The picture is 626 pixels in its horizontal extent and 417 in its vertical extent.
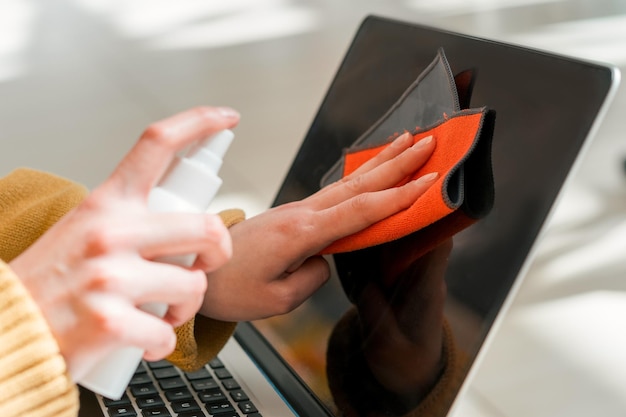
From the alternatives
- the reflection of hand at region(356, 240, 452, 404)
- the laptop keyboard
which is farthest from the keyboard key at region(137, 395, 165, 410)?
the reflection of hand at region(356, 240, 452, 404)

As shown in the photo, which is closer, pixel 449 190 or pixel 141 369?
pixel 449 190

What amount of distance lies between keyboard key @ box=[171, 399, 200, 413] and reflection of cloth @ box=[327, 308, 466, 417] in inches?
2.9

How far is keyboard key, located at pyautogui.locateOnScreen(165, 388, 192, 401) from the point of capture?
1.41 feet

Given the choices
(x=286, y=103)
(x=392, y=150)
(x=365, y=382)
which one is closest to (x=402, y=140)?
(x=392, y=150)

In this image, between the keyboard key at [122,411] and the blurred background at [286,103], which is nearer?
the keyboard key at [122,411]

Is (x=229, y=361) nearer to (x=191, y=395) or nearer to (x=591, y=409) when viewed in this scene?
(x=191, y=395)

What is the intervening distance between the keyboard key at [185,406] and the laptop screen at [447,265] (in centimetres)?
7

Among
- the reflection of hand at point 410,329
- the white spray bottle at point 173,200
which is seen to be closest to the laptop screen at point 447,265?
the reflection of hand at point 410,329

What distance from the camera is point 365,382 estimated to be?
419 millimetres

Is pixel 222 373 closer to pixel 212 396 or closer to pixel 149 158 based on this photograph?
pixel 212 396

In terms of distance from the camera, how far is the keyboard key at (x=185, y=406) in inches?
16.4

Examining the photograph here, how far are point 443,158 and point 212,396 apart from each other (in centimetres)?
18

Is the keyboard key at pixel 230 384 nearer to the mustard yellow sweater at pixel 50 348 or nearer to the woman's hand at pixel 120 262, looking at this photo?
the mustard yellow sweater at pixel 50 348

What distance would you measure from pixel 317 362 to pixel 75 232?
8.6 inches
